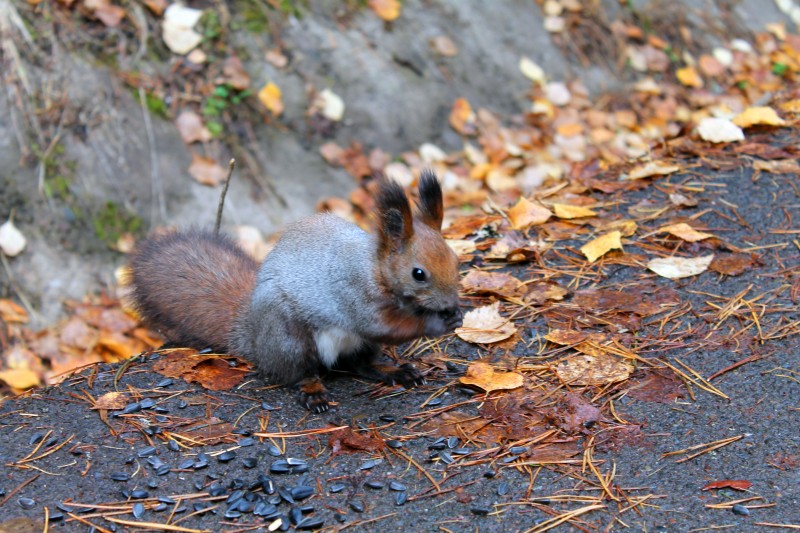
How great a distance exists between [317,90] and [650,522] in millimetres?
3664

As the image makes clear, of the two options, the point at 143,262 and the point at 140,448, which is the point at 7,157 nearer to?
the point at 143,262

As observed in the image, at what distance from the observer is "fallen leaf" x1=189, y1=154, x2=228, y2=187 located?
4.42m

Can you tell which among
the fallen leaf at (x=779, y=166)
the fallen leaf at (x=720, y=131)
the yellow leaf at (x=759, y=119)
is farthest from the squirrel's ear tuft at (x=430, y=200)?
the yellow leaf at (x=759, y=119)

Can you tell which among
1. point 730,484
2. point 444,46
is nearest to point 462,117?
point 444,46

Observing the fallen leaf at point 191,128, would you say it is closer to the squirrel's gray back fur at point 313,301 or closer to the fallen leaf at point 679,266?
the squirrel's gray back fur at point 313,301

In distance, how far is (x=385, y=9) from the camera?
210 inches

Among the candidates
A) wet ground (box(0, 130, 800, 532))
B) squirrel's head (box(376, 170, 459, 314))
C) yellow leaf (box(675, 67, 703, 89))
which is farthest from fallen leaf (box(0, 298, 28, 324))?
yellow leaf (box(675, 67, 703, 89))

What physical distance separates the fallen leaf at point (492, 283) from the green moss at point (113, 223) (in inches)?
81.3

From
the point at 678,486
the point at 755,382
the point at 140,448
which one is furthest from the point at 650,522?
the point at 140,448

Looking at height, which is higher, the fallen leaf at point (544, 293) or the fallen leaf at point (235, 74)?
the fallen leaf at point (235, 74)

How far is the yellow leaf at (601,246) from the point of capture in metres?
2.86

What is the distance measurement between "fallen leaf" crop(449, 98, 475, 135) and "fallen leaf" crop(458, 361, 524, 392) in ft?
9.89

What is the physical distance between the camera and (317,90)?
4926 mm

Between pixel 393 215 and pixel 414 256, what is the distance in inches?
4.9
